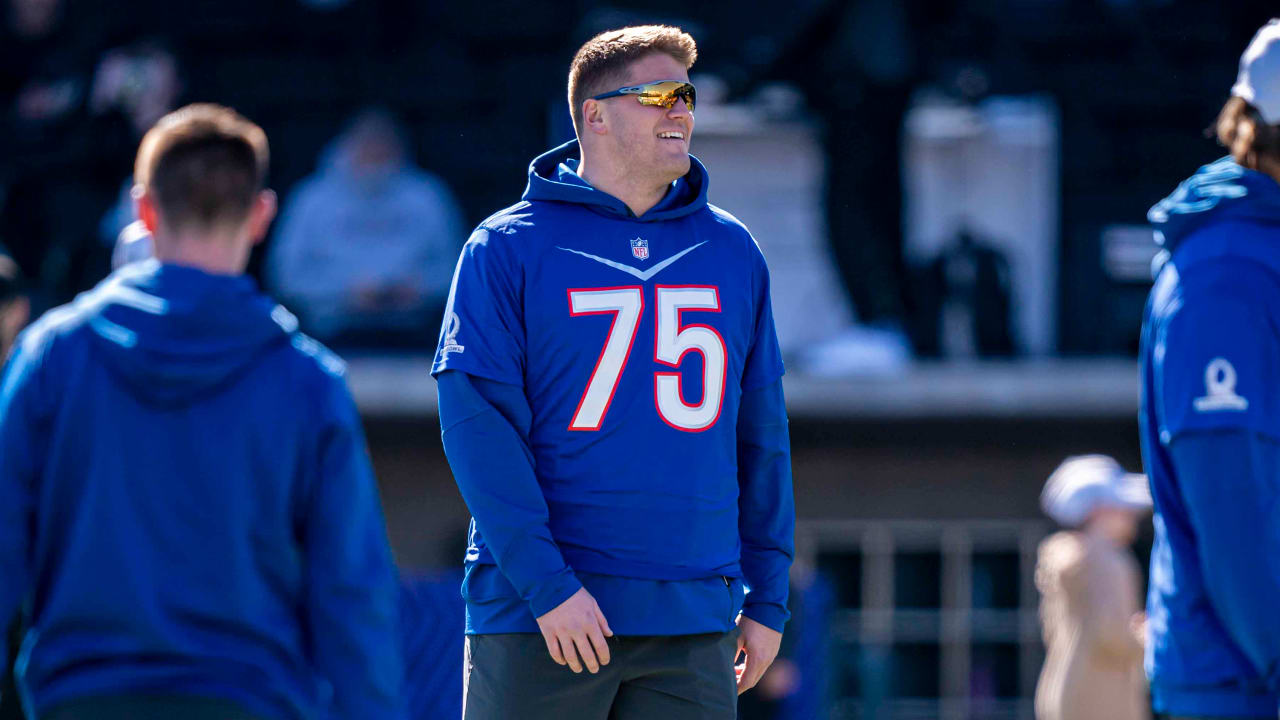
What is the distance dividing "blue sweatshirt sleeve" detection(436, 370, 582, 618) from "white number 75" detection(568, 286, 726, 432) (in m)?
0.13

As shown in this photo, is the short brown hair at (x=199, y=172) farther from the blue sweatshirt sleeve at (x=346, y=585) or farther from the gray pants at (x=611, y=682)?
the gray pants at (x=611, y=682)

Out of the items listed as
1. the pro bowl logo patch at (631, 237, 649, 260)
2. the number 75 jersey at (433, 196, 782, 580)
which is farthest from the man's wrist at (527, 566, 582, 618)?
the pro bowl logo patch at (631, 237, 649, 260)

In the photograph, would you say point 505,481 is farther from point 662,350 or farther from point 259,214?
point 259,214

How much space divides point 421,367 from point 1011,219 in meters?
4.62

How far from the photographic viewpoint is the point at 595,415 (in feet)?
10.2

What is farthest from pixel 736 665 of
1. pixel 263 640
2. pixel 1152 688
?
pixel 263 640

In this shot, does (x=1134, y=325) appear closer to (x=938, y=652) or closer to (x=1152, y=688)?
(x=938, y=652)

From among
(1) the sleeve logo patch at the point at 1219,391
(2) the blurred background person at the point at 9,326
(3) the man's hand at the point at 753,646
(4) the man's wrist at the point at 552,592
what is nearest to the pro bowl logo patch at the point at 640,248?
(4) the man's wrist at the point at 552,592

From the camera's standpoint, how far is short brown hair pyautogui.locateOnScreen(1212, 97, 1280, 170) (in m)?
3.16

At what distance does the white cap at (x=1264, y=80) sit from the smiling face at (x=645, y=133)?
0.98 m

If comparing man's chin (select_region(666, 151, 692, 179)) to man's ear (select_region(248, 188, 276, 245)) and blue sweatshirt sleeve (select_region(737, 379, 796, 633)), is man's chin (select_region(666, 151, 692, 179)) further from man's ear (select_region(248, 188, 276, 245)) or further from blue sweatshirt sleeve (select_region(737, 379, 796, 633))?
man's ear (select_region(248, 188, 276, 245))

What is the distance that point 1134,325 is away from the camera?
42.2 feet

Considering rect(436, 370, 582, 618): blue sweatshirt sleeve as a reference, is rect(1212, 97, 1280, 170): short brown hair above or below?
above

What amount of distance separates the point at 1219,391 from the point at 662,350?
94cm
